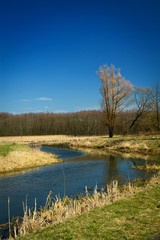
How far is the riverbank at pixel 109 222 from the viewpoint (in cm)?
466

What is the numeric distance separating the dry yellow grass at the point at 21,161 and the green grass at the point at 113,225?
35.8 ft

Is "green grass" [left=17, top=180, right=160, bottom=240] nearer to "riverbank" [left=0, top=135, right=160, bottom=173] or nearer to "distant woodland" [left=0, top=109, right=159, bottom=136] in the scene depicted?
"riverbank" [left=0, top=135, right=160, bottom=173]

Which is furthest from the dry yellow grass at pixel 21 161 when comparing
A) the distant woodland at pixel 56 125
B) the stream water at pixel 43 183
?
the distant woodland at pixel 56 125

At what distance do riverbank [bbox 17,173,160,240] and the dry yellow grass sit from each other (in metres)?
9.70

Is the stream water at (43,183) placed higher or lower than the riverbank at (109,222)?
lower

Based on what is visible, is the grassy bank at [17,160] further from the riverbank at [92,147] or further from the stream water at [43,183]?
the stream water at [43,183]

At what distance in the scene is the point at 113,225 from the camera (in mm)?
5117

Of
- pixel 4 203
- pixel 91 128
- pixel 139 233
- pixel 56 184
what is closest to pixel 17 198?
pixel 4 203

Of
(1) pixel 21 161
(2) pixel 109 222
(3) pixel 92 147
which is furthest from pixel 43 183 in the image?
(3) pixel 92 147

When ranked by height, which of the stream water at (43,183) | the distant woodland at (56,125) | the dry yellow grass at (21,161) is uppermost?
the distant woodland at (56,125)

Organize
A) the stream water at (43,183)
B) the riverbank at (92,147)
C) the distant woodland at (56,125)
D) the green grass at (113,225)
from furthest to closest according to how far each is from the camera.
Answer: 1. the distant woodland at (56,125)
2. the riverbank at (92,147)
3. the stream water at (43,183)
4. the green grass at (113,225)

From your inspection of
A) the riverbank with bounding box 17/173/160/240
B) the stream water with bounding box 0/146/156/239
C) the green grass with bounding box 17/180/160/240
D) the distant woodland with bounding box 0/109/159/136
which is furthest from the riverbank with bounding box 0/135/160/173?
the distant woodland with bounding box 0/109/159/136

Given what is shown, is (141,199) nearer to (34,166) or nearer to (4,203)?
(4,203)

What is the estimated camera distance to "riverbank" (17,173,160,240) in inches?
184
